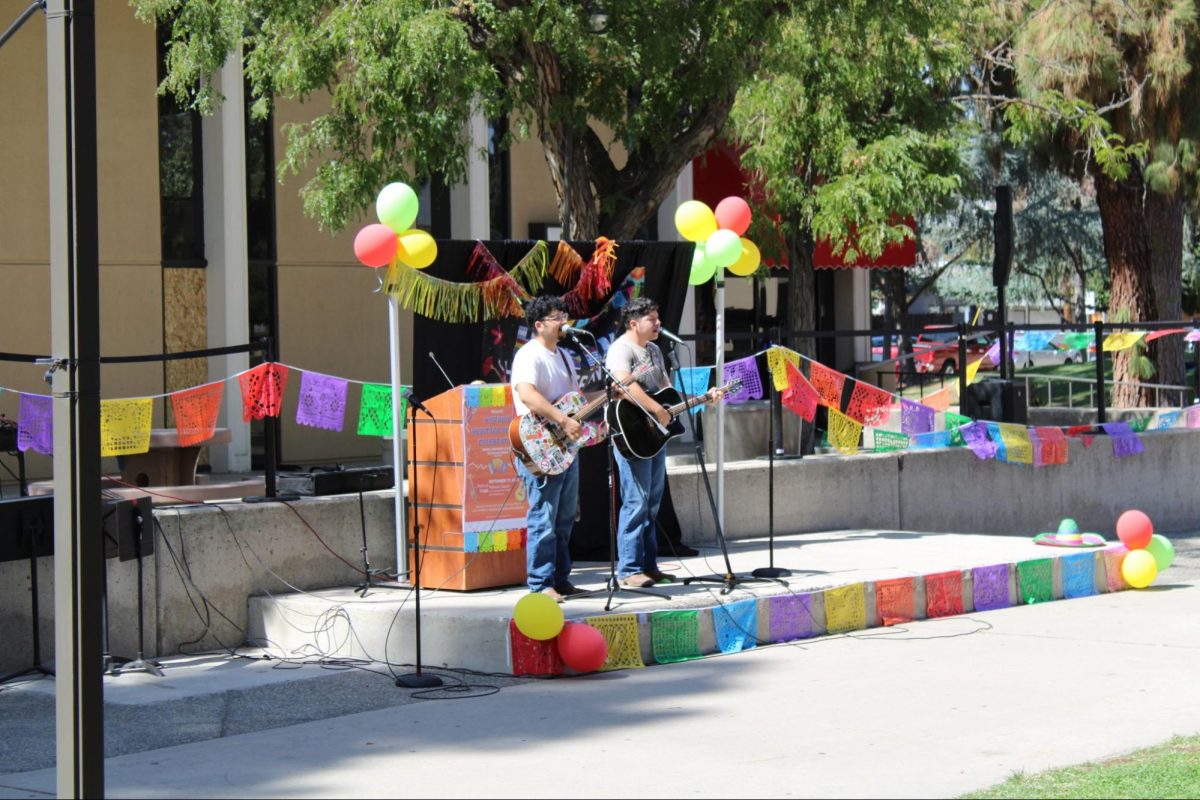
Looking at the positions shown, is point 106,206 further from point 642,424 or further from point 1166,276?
point 1166,276

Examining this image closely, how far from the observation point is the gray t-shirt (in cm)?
985

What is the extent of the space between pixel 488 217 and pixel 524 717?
1302cm

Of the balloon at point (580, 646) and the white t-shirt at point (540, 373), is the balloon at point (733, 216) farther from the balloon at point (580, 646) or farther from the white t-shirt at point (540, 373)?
the balloon at point (580, 646)

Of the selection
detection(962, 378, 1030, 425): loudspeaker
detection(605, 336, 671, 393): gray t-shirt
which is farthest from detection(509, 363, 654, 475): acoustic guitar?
detection(962, 378, 1030, 425): loudspeaker

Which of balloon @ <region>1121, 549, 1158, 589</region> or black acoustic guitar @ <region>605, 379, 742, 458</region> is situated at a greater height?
black acoustic guitar @ <region>605, 379, 742, 458</region>

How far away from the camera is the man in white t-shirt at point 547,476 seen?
9344 millimetres

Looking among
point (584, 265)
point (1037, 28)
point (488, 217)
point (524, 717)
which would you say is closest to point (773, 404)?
point (584, 265)

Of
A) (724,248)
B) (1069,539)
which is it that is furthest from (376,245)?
(1069,539)

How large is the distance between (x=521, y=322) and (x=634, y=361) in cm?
141

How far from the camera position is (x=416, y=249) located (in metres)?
9.96

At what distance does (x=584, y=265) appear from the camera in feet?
36.9

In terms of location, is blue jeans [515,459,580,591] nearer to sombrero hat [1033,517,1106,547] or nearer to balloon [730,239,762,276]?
balloon [730,239,762,276]

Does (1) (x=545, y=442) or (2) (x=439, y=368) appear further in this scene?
(2) (x=439, y=368)

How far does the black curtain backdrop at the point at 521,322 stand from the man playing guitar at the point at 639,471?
3.47ft
